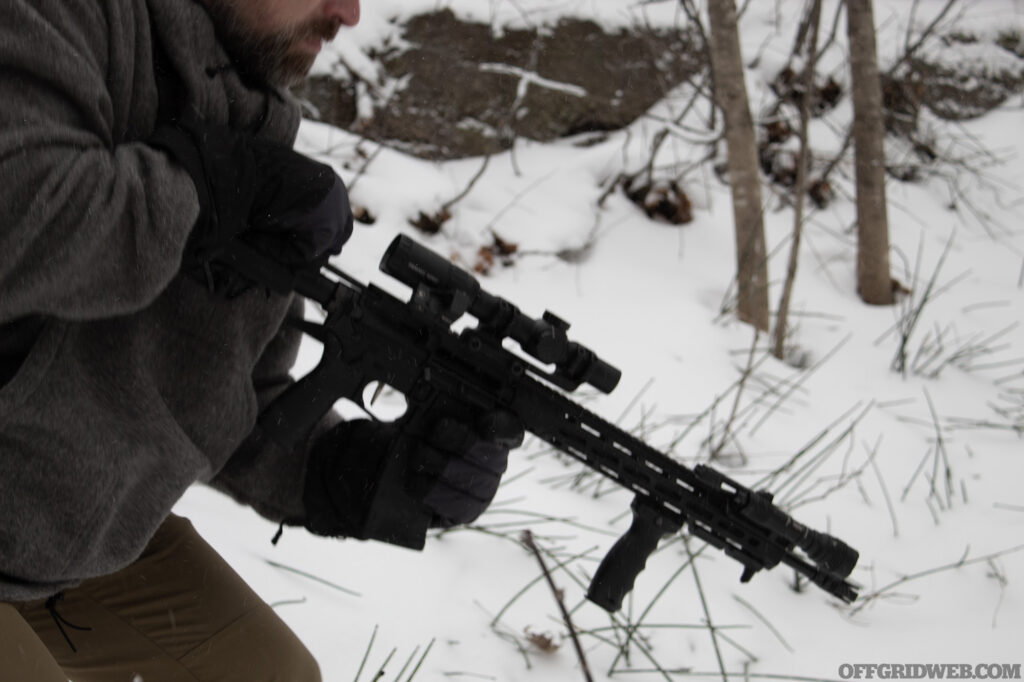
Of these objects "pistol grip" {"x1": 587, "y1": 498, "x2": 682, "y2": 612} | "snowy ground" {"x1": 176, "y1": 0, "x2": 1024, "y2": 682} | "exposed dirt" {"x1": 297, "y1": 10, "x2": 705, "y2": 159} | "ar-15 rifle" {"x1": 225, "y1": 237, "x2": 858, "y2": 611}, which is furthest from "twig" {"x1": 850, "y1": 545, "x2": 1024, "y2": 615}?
"exposed dirt" {"x1": 297, "y1": 10, "x2": 705, "y2": 159}

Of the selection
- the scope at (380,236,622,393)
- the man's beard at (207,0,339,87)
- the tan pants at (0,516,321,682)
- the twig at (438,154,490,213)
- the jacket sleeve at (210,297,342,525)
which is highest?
the twig at (438,154,490,213)

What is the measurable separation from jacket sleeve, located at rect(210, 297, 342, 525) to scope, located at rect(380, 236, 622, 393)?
29 centimetres

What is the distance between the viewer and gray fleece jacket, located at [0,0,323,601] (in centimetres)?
99

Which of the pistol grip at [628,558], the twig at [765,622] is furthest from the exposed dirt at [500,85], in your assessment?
the pistol grip at [628,558]

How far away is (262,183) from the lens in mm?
1247

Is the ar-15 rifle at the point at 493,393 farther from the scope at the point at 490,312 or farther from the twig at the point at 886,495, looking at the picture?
the twig at the point at 886,495

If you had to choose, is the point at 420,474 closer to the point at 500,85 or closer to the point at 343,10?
the point at 343,10

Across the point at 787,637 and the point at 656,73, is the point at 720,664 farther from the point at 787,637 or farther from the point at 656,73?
the point at 656,73

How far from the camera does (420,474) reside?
5.29 ft

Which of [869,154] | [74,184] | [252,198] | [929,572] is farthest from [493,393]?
[869,154]

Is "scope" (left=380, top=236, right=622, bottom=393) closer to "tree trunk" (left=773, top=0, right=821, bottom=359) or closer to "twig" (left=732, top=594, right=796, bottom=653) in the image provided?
"twig" (left=732, top=594, right=796, bottom=653)

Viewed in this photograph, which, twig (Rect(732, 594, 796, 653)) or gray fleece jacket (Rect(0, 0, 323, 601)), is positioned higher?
twig (Rect(732, 594, 796, 653))

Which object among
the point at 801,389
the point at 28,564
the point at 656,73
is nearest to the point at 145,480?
the point at 28,564

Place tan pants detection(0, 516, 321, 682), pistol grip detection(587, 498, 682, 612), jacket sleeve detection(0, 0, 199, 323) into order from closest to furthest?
jacket sleeve detection(0, 0, 199, 323), tan pants detection(0, 516, 321, 682), pistol grip detection(587, 498, 682, 612)
